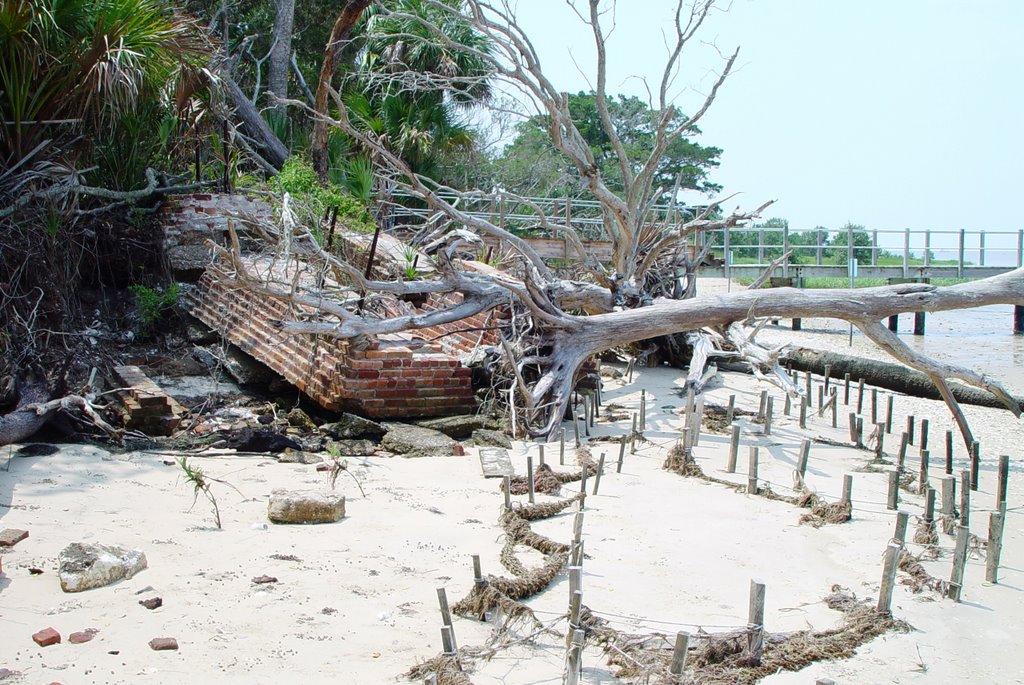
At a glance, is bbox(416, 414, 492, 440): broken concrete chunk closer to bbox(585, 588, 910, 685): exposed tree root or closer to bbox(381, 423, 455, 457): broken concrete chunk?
bbox(381, 423, 455, 457): broken concrete chunk

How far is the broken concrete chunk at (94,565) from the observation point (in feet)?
13.1

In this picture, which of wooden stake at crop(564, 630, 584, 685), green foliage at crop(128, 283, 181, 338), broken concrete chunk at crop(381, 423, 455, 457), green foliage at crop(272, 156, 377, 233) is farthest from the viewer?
green foliage at crop(272, 156, 377, 233)

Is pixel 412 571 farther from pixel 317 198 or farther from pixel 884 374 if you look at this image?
pixel 884 374

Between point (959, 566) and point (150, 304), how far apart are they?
900 cm

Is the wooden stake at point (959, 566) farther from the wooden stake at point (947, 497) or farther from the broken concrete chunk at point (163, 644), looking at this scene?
the broken concrete chunk at point (163, 644)

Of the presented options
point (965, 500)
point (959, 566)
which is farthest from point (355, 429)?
point (959, 566)

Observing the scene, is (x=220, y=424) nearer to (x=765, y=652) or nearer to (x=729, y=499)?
(x=729, y=499)

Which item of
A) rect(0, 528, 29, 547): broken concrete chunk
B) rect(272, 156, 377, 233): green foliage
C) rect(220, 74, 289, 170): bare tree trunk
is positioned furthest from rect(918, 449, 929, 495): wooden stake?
rect(220, 74, 289, 170): bare tree trunk

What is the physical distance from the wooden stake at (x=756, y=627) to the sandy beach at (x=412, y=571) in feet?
0.47

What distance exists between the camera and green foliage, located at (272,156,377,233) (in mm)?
11680

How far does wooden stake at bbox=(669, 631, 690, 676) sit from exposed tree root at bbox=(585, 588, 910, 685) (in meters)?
0.03

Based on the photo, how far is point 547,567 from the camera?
14.7 ft

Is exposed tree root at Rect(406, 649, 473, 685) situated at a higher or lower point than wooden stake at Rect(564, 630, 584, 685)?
lower

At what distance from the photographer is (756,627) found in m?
3.65
